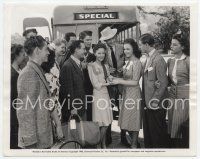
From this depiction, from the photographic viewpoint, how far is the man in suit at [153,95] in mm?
2377

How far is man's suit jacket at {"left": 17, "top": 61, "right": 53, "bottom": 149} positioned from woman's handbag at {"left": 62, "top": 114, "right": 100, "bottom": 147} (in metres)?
0.13

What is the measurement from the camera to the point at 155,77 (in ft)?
7.80

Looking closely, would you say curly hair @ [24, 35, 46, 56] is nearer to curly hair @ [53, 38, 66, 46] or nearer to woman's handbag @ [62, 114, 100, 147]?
curly hair @ [53, 38, 66, 46]

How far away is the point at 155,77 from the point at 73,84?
0.53 meters

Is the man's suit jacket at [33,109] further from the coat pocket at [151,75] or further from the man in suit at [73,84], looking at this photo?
the coat pocket at [151,75]

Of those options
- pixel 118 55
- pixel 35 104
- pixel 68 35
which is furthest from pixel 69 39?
pixel 35 104

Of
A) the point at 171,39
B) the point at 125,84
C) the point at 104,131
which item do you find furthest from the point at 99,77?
the point at 171,39

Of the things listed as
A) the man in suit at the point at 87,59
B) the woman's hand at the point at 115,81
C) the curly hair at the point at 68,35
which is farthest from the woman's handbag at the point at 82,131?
the curly hair at the point at 68,35

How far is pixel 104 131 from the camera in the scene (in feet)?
7.92

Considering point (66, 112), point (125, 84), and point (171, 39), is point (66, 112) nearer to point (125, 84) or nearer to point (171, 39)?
point (125, 84)

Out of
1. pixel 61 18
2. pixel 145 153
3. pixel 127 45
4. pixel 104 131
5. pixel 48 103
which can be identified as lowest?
pixel 145 153

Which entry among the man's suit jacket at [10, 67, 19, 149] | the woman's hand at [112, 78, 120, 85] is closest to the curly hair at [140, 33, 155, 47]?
the woman's hand at [112, 78, 120, 85]

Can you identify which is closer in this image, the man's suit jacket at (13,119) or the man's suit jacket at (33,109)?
the man's suit jacket at (33,109)

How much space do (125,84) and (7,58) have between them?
0.79m
